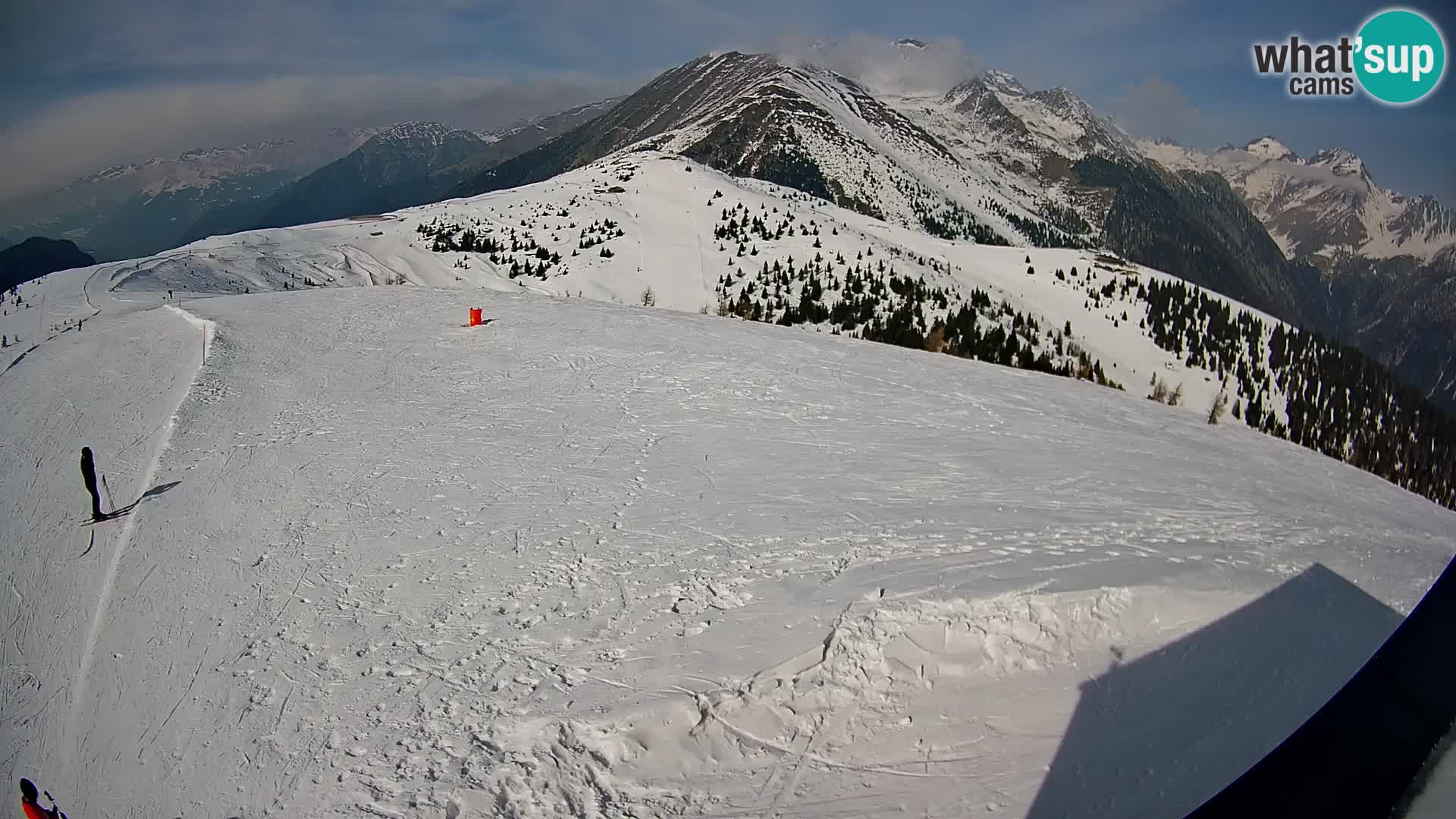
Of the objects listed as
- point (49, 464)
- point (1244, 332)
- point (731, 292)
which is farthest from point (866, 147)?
point (49, 464)

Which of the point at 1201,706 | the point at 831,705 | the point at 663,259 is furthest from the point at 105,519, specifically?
the point at 663,259

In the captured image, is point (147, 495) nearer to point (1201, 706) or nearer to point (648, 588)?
point (648, 588)

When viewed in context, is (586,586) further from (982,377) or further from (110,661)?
(982,377)

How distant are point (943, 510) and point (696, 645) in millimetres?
3980

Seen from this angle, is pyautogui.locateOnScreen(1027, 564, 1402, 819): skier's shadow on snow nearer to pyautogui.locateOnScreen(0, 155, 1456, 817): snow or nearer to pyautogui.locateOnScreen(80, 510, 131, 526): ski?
pyautogui.locateOnScreen(0, 155, 1456, 817): snow

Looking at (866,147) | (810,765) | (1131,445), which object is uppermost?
(866,147)

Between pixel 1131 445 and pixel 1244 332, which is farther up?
pixel 1244 332

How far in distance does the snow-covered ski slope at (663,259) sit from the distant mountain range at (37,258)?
169m

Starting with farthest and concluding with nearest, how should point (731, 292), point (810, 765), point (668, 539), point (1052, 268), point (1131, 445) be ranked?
point (1052, 268), point (731, 292), point (1131, 445), point (668, 539), point (810, 765)

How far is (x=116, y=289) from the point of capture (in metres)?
20.1

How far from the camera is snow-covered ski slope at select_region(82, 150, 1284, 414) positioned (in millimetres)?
27422

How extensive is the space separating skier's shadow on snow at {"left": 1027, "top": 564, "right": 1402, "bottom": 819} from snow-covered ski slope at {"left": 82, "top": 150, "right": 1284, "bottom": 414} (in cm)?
2309

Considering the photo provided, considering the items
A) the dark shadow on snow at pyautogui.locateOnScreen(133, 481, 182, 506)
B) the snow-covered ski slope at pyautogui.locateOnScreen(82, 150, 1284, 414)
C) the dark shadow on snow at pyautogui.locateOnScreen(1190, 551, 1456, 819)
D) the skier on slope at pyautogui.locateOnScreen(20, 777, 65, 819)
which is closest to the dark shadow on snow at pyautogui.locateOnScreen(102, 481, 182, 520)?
the dark shadow on snow at pyautogui.locateOnScreen(133, 481, 182, 506)

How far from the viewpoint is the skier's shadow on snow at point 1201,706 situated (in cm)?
493
